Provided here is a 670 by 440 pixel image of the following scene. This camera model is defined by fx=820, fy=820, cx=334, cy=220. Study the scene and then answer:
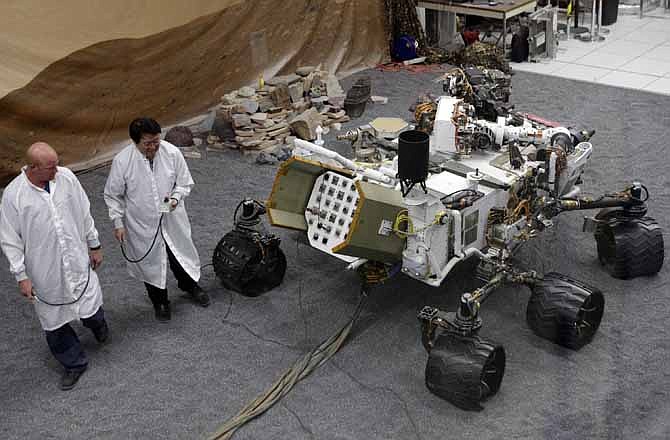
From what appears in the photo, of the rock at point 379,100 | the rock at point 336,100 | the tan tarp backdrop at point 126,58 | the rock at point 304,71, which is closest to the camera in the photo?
the tan tarp backdrop at point 126,58

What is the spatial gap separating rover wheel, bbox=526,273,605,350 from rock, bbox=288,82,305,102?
5271 mm

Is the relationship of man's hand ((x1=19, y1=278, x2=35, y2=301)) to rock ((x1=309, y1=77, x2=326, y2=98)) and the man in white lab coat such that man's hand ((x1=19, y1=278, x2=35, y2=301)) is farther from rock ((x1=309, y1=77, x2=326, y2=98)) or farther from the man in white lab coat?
rock ((x1=309, y1=77, x2=326, y2=98))

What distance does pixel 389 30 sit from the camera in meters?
12.9

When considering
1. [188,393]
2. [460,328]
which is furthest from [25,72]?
[460,328]

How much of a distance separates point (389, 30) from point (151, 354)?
813cm

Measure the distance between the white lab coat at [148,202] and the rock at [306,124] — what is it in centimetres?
381

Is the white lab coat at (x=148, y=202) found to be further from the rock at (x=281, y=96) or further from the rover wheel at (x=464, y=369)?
the rock at (x=281, y=96)

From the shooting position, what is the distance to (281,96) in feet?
33.9

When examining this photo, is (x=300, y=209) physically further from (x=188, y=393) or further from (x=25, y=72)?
(x=25, y=72)

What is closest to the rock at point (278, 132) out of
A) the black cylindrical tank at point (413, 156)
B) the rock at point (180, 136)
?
the rock at point (180, 136)

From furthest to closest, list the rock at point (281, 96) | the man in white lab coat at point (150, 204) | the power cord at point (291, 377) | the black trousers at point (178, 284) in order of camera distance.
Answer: the rock at point (281, 96) < the black trousers at point (178, 284) < the man in white lab coat at point (150, 204) < the power cord at point (291, 377)

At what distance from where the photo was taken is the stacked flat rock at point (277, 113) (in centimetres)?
971

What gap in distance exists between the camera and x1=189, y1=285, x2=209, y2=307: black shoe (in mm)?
6711

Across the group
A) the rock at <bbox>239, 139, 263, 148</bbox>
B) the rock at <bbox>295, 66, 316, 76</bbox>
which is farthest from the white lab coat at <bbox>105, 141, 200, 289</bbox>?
the rock at <bbox>295, 66, 316, 76</bbox>
